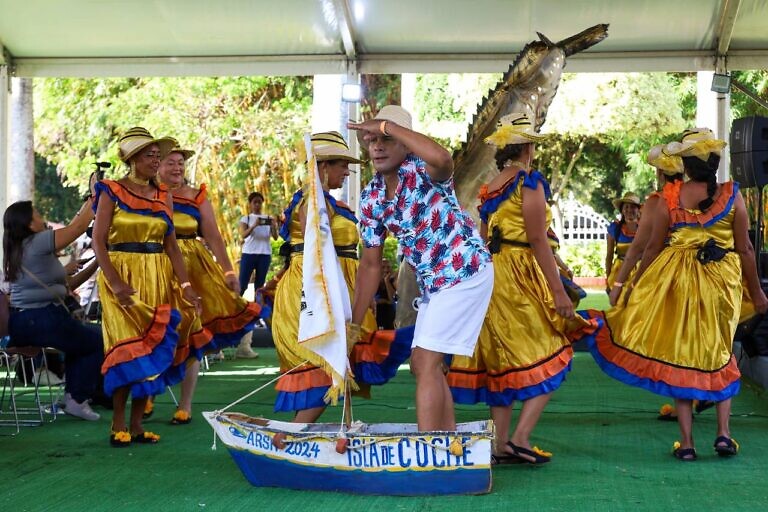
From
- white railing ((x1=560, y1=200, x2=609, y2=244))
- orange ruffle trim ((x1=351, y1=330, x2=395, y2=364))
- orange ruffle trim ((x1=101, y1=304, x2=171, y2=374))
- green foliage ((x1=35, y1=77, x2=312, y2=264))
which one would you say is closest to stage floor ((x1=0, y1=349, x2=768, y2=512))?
orange ruffle trim ((x1=101, y1=304, x2=171, y2=374))

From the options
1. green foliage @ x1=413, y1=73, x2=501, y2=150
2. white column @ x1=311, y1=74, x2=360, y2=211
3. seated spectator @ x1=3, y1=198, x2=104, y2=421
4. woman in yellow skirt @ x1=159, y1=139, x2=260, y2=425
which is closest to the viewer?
seated spectator @ x1=3, y1=198, x2=104, y2=421

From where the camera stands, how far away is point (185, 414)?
816 cm

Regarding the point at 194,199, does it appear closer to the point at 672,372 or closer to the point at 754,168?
the point at 672,372

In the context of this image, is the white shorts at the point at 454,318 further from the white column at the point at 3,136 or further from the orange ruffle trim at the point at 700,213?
the white column at the point at 3,136

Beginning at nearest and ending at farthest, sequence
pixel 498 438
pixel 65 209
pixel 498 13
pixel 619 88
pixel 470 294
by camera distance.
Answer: pixel 470 294
pixel 498 438
pixel 498 13
pixel 619 88
pixel 65 209

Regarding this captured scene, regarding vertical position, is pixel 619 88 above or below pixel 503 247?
above

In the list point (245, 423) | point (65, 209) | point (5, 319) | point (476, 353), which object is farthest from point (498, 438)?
point (65, 209)

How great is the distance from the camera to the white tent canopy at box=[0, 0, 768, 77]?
12203mm

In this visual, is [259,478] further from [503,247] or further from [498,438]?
[503,247]

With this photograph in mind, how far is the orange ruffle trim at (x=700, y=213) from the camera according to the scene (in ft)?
22.2

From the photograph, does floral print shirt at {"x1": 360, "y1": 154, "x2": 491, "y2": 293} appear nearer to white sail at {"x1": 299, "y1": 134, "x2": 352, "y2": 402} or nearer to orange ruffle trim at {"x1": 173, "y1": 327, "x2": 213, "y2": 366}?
white sail at {"x1": 299, "y1": 134, "x2": 352, "y2": 402}

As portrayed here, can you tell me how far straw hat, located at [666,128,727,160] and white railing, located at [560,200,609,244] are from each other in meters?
36.2

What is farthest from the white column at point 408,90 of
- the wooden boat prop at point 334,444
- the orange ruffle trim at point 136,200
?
the wooden boat prop at point 334,444

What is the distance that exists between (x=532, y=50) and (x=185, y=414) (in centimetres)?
493
